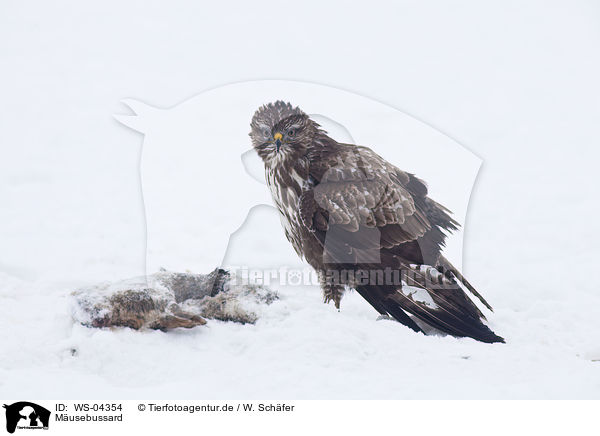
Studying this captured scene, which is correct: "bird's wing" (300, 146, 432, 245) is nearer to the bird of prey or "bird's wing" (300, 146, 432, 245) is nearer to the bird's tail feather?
the bird of prey

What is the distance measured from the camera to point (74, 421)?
3951 mm

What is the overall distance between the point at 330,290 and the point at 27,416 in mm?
2816

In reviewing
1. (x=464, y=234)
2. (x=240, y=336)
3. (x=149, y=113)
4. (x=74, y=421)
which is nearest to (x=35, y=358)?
(x=74, y=421)

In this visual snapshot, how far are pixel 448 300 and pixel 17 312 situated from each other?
4119 mm

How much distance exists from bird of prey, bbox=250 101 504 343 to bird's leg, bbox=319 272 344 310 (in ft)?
0.03

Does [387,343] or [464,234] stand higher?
[464,234]

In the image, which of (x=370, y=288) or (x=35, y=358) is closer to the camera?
(x=35, y=358)

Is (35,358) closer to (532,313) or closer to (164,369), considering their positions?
(164,369)

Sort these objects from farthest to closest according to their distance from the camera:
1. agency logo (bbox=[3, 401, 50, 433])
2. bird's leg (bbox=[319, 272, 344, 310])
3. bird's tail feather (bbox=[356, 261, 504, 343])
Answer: bird's leg (bbox=[319, 272, 344, 310]) → bird's tail feather (bbox=[356, 261, 504, 343]) → agency logo (bbox=[3, 401, 50, 433])

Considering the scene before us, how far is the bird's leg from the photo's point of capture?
5629mm

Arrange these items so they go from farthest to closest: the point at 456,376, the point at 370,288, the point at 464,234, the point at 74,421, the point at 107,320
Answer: the point at 464,234
the point at 370,288
the point at 107,320
the point at 456,376
the point at 74,421

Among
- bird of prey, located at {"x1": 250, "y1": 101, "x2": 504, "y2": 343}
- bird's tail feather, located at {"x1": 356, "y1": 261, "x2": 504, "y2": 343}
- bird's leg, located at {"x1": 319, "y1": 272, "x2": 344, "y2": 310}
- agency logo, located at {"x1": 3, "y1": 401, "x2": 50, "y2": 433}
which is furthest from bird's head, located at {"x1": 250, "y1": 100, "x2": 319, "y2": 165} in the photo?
agency logo, located at {"x1": 3, "y1": 401, "x2": 50, "y2": 433}

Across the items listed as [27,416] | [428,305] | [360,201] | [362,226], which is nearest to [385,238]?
[362,226]

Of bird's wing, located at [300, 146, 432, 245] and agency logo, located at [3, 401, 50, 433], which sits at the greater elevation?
bird's wing, located at [300, 146, 432, 245]
